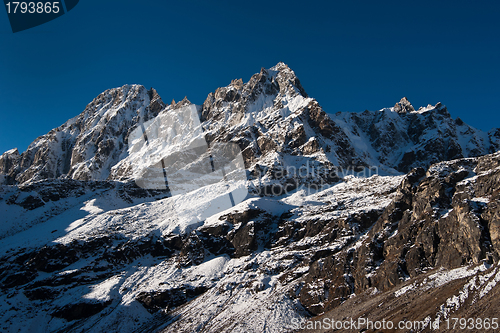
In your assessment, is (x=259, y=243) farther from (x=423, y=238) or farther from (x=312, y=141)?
(x=312, y=141)

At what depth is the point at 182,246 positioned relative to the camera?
3716 inches

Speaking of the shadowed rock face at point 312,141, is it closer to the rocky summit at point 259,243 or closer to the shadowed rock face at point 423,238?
the rocky summit at point 259,243

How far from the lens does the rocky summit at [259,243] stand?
166 feet

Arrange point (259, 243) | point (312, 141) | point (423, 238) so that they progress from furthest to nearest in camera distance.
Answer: point (312, 141), point (259, 243), point (423, 238)

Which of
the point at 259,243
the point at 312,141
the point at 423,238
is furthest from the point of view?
the point at 312,141

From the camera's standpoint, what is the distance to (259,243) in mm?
89000

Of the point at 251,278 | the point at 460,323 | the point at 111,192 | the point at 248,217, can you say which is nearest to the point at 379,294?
the point at 460,323

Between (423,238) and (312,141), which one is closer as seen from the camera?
(423,238)

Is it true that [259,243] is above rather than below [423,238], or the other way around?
below

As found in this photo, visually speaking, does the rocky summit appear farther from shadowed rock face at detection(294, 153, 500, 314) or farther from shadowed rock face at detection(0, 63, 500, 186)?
shadowed rock face at detection(0, 63, 500, 186)

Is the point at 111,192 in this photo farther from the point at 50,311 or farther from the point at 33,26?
the point at 33,26

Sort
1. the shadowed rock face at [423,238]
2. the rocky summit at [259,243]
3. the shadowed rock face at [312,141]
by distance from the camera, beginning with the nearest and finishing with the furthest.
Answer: the shadowed rock face at [423,238]
the rocky summit at [259,243]
the shadowed rock face at [312,141]

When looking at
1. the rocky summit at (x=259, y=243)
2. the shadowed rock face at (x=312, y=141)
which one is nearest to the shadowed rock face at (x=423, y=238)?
the rocky summit at (x=259, y=243)

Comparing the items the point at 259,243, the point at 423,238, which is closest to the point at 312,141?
the point at 259,243
